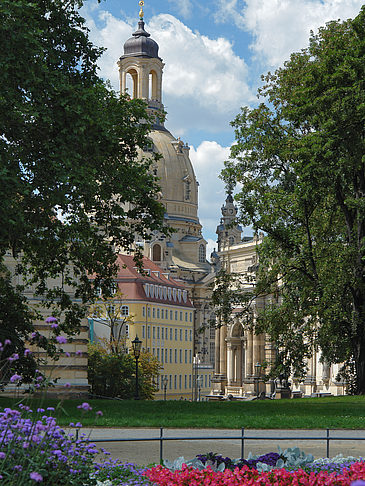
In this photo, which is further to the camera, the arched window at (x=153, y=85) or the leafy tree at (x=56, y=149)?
the arched window at (x=153, y=85)

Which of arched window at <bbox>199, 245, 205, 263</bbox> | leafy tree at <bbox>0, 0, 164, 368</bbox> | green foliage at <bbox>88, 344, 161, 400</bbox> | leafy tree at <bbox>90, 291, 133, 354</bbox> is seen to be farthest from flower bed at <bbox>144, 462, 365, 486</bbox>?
arched window at <bbox>199, 245, 205, 263</bbox>

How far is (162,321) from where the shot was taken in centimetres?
11744

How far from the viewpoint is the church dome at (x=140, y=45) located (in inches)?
7077

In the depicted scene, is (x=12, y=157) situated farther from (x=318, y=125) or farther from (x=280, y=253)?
(x=280, y=253)

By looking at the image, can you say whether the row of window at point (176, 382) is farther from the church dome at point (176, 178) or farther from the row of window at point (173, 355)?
the church dome at point (176, 178)

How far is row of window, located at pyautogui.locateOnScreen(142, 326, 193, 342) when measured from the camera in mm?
112012

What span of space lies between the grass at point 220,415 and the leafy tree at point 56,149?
165 inches

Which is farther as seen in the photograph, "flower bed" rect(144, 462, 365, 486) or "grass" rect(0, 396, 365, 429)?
"grass" rect(0, 396, 365, 429)

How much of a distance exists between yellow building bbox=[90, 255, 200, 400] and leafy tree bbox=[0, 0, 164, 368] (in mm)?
68887

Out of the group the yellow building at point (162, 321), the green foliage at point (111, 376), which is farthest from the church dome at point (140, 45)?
the green foliage at point (111, 376)

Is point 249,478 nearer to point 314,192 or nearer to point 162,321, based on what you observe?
point 314,192

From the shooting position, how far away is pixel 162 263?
161625 millimetres

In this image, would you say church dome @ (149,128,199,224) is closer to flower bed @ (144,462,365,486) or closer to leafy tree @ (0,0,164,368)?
leafy tree @ (0,0,164,368)

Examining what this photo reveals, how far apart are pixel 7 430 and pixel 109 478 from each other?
10.2 feet
